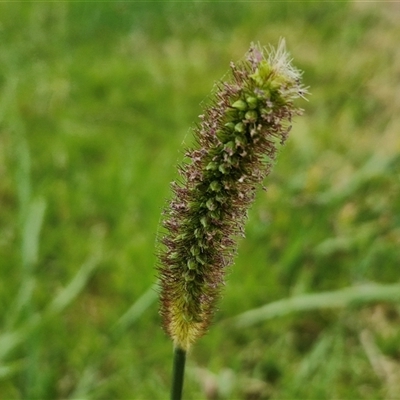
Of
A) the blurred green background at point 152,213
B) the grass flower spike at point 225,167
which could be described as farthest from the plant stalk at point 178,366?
the blurred green background at point 152,213

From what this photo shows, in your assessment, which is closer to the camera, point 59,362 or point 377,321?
point 59,362

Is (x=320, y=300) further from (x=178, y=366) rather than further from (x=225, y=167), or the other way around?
(x=225, y=167)

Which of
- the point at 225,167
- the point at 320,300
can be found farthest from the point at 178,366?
the point at 320,300

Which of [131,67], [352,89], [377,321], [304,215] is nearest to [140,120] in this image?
[131,67]

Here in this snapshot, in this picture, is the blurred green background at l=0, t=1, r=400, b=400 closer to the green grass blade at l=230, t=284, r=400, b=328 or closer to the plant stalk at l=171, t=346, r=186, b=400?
the green grass blade at l=230, t=284, r=400, b=328

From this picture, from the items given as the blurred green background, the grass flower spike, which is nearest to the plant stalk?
the grass flower spike

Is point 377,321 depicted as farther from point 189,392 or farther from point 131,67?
point 131,67
